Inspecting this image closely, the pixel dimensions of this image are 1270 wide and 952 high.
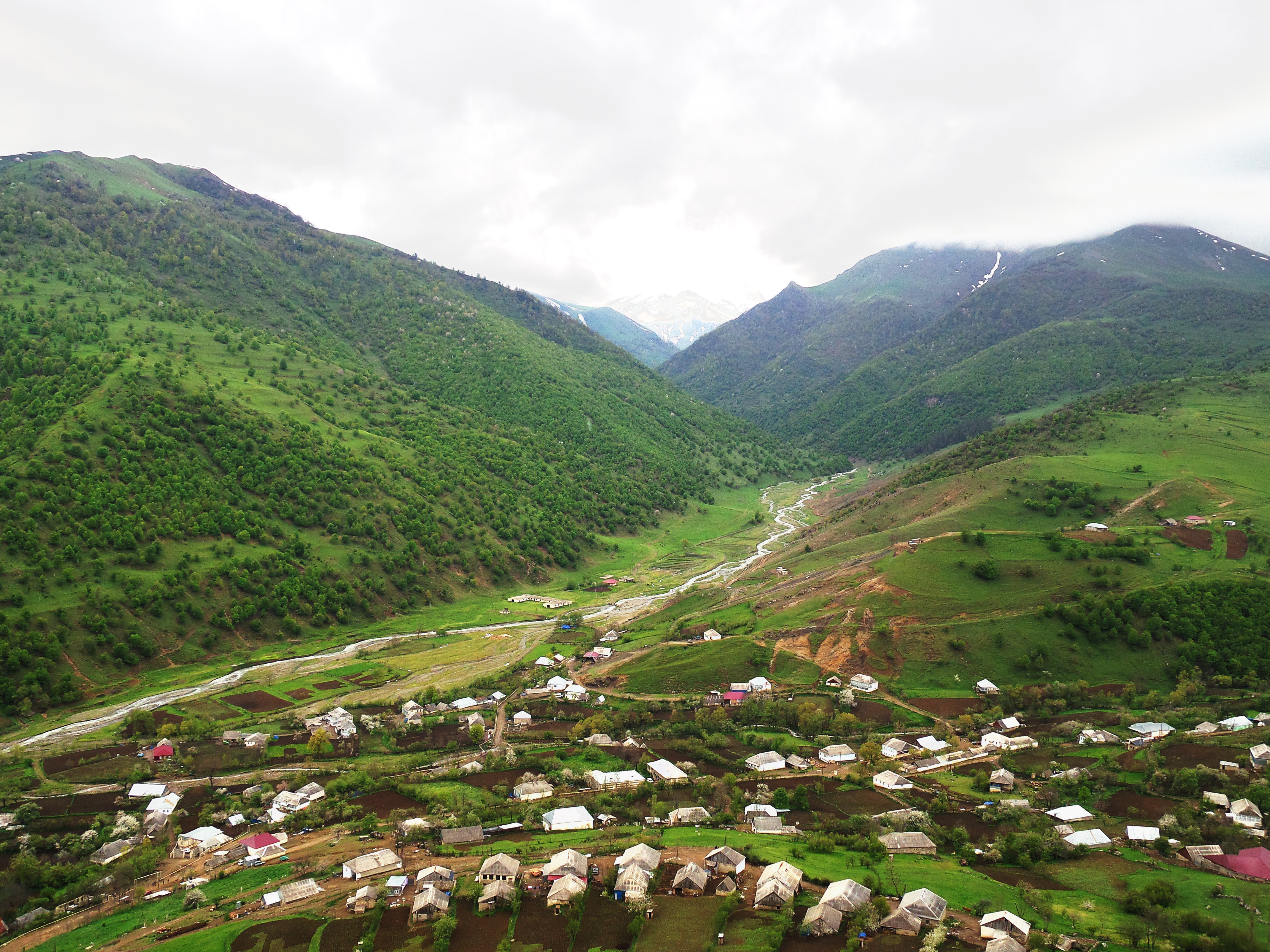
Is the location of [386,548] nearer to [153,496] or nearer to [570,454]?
[153,496]

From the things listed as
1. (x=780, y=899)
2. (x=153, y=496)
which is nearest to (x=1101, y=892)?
(x=780, y=899)

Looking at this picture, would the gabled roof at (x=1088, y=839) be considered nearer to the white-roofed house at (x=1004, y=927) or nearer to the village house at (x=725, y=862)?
the white-roofed house at (x=1004, y=927)

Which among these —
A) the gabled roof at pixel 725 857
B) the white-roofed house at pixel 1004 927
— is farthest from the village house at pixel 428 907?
the white-roofed house at pixel 1004 927

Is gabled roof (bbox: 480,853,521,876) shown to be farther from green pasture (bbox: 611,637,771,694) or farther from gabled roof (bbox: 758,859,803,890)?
green pasture (bbox: 611,637,771,694)

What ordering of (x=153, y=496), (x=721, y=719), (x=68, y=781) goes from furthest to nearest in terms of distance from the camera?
1. (x=153, y=496)
2. (x=721, y=719)
3. (x=68, y=781)

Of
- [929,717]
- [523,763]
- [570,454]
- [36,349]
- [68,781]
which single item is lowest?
[929,717]

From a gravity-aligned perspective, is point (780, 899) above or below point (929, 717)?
above

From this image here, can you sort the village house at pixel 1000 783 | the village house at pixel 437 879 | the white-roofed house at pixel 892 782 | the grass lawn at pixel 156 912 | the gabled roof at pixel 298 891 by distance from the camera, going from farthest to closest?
the white-roofed house at pixel 892 782 < the village house at pixel 1000 783 < the gabled roof at pixel 298 891 < the village house at pixel 437 879 < the grass lawn at pixel 156 912
